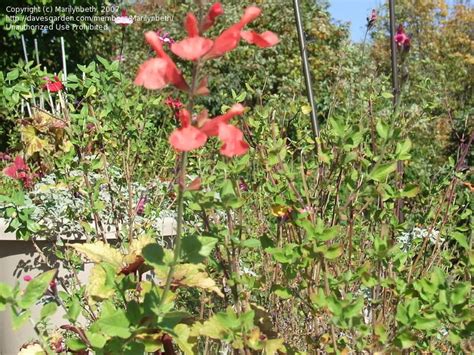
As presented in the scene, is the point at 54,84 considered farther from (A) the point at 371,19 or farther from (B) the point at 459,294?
(B) the point at 459,294

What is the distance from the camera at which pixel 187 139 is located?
2.53 ft

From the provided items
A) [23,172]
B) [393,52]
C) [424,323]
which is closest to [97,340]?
[424,323]

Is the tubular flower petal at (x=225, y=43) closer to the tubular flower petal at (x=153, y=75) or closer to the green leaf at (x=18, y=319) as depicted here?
the tubular flower petal at (x=153, y=75)

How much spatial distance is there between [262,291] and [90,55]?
7.35 metres

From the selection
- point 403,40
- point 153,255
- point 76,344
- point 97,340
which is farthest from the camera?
point 403,40

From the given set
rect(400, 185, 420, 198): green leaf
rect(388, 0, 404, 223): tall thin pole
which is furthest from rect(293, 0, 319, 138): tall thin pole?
rect(400, 185, 420, 198): green leaf

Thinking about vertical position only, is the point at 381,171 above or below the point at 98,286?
above

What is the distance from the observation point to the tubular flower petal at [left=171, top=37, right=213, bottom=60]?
0.76 metres

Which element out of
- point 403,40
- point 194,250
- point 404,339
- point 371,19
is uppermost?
point 371,19

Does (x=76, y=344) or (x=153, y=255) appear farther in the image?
(x=76, y=344)

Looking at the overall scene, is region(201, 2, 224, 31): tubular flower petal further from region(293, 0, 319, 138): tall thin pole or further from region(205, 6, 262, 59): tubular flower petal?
region(293, 0, 319, 138): tall thin pole

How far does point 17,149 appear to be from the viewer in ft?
14.4

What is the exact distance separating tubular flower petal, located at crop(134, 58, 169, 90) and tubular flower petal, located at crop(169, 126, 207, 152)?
0.20ft

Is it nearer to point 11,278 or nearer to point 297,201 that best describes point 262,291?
point 297,201
